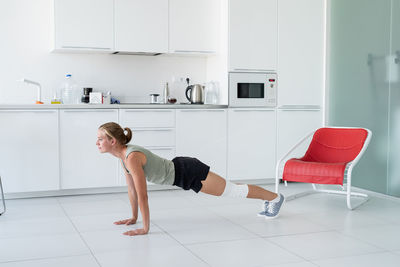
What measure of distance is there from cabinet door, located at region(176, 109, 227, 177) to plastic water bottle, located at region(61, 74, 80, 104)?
114 centimetres

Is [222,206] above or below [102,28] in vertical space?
below

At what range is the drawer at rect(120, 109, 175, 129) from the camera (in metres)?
5.03

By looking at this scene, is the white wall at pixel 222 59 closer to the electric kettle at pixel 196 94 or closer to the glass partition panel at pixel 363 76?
the electric kettle at pixel 196 94

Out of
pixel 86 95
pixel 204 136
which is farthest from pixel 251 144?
pixel 86 95

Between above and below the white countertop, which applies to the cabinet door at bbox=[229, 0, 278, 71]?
above

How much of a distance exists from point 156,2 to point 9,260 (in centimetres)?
327

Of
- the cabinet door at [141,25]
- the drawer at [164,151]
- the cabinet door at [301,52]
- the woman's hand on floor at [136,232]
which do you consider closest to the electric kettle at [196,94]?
the cabinet door at [141,25]

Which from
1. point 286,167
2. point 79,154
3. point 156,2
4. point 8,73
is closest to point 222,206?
point 286,167

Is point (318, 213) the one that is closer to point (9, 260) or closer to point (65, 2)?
point (9, 260)

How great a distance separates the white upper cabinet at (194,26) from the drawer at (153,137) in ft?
2.97

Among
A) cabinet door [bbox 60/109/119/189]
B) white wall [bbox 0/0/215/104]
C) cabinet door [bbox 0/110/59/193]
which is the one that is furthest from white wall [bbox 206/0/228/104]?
cabinet door [bbox 0/110/59/193]

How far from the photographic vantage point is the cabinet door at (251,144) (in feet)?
17.9

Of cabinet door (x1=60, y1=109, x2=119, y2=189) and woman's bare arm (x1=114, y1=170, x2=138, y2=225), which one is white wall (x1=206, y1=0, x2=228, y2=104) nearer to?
Answer: cabinet door (x1=60, y1=109, x2=119, y2=189)

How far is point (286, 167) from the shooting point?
4461 millimetres
